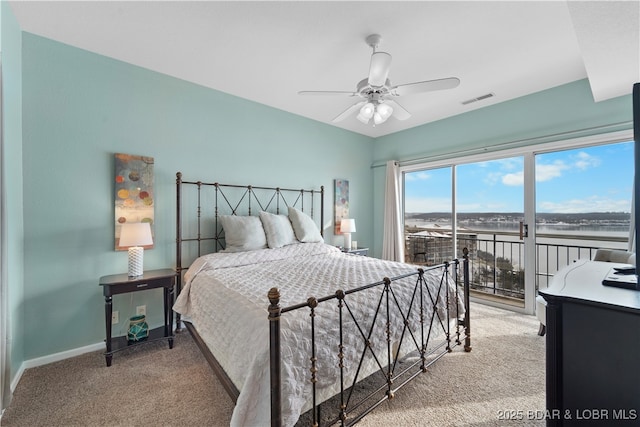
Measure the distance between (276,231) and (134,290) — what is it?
1452mm

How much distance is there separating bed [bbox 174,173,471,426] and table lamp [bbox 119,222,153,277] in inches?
17.5

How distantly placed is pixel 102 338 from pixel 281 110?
10.9 ft

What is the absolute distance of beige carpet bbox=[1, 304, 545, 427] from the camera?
165 cm

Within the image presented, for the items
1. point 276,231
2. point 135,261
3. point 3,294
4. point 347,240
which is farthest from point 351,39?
point 3,294

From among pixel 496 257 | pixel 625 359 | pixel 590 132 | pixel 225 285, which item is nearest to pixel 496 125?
pixel 590 132

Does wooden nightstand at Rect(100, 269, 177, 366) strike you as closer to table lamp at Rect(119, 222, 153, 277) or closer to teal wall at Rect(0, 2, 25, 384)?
table lamp at Rect(119, 222, 153, 277)

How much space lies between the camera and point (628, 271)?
1.59 metres

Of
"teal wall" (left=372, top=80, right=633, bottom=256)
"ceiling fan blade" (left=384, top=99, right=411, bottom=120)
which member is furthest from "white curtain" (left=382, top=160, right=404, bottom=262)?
"ceiling fan blade" (left=384, top=99, right=411, bottom=120)

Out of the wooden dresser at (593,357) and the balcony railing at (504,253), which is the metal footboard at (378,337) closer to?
the wooden dresser at (593,357)

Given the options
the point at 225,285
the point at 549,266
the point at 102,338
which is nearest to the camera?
the point at 225,285

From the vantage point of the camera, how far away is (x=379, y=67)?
6.50 ft

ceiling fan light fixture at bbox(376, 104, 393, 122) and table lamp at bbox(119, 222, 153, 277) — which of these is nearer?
table lamp at bbox(119, 222, 153, 277)

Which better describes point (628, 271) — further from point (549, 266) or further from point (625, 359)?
point (549, 266)

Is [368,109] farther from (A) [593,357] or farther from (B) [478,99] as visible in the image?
(A) [593,357]
